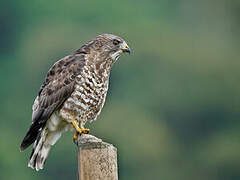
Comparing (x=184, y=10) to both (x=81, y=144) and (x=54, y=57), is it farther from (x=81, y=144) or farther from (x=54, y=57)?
(x=81, y=144)

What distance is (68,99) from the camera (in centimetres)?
999

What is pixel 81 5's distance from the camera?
187ft

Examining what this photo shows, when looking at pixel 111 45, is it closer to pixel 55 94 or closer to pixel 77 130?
pixel 55 94

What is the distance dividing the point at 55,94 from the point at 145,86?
3334cm

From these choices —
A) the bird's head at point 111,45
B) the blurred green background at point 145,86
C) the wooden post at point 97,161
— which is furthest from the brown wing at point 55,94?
the blurred green background at point 145,86

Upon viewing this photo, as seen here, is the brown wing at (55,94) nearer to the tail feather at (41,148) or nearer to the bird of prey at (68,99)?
the bird of prey at (68,99)

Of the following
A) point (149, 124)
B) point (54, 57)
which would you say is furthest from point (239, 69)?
point (54, 57)

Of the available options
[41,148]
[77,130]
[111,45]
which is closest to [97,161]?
[77,130]

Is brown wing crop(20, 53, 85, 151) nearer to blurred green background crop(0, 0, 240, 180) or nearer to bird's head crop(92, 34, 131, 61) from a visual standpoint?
bird's head crop(92, 34, 131, 61)

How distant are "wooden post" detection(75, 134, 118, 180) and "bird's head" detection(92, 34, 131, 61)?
2337 millimetres

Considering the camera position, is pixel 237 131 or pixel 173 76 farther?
pixel 173 76

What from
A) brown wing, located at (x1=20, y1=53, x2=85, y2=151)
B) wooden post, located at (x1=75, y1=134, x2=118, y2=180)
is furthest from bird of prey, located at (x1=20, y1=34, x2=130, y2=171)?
wooden post, located at (x1=75, y1=134, x2=118, y2=180)

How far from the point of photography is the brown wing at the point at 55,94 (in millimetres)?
9977

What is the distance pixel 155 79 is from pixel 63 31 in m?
6.26
